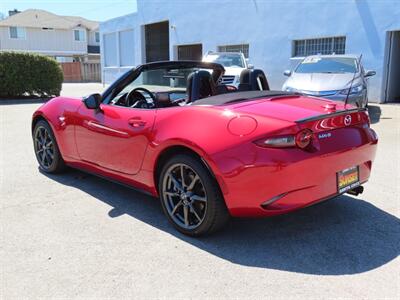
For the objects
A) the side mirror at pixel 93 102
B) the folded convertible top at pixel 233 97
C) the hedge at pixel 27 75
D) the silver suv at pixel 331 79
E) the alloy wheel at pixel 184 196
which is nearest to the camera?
the alloy wheel at pixel 184 196

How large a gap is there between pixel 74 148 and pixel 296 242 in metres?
2.76

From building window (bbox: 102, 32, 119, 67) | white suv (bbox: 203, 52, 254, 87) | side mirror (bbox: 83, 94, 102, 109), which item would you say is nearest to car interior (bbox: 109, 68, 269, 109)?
side mirror (bbox: 83, 94, 102, 109)

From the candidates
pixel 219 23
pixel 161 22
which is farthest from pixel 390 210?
pixel 161 22

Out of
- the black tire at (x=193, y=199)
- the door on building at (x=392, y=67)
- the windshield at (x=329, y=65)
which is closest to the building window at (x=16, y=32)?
the door on building at (x=392, y=67)

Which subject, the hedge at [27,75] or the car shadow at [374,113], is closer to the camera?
the car shadow at [374,113]

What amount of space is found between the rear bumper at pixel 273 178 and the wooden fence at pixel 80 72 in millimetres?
40559

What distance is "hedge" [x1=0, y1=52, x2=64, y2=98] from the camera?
55.7 ft

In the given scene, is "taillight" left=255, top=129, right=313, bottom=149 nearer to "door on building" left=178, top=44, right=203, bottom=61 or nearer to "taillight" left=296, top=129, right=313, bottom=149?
"taillight" left=296, top=129, right=313, bottom=149

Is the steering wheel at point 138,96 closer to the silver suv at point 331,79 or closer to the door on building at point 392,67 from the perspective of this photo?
the silver suv at point 331,79

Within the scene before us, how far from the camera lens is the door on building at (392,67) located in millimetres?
13480

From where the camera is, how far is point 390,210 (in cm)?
405

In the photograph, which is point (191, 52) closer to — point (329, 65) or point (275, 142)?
point (329, 65)

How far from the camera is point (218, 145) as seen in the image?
10.2 ft

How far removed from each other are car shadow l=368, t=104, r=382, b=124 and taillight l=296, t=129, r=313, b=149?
7693 millimetres
